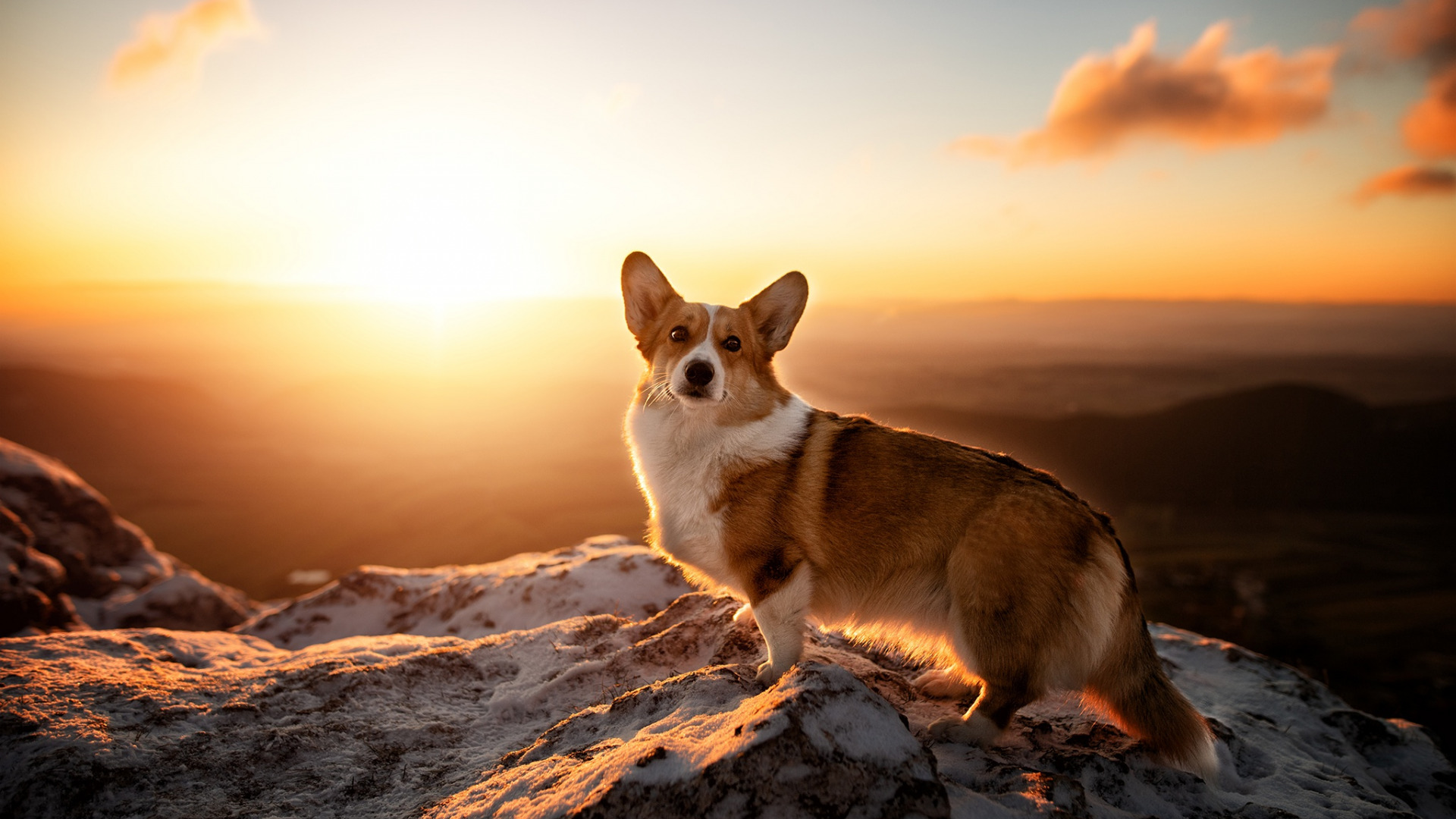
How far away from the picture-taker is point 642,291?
5168 millimetres

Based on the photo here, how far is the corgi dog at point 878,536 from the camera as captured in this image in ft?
12.3

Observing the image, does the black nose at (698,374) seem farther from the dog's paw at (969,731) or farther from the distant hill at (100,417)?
the distant hill at (100,417)

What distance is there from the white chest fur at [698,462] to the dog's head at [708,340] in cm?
14

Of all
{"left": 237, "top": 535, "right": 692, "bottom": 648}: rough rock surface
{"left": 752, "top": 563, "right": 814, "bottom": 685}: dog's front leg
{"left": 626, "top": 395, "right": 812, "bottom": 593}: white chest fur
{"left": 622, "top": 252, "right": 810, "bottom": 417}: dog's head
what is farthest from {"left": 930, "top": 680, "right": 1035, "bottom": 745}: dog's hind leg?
{"left": 237, "top": 535, "right": 692, "bottom": 648}: rough rock surface

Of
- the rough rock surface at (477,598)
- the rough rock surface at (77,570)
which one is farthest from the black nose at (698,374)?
the rough rock surface at (77,570)

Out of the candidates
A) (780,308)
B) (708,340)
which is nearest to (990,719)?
(708,340)

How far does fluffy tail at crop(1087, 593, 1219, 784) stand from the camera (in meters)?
3.71

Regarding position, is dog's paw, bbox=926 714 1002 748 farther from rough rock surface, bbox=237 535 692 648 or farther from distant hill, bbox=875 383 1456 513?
distant hill, bbox=875 383 1456 513

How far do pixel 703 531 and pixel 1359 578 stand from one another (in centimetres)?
7810

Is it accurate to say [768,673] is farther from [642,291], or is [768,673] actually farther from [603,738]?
[642,291]

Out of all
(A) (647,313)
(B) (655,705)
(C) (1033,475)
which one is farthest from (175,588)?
(C) (1033,475)

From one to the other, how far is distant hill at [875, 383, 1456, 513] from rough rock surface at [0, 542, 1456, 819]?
6860 centimetres

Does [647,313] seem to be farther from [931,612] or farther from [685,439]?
[931,612]

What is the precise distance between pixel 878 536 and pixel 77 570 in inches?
493
